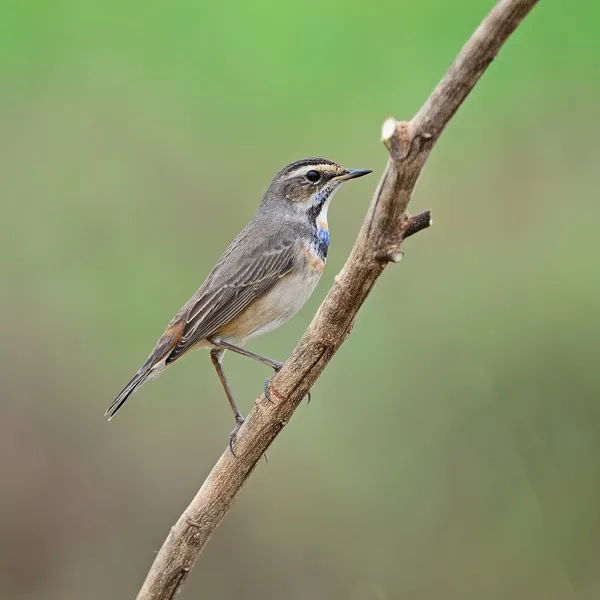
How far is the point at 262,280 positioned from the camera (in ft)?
18.4

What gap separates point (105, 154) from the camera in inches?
374

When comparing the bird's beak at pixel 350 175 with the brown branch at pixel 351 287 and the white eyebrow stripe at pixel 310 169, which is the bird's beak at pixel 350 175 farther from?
the brown branch at pixel 351 287

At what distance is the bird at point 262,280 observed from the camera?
5.58m

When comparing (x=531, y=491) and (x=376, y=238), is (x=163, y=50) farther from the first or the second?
(x=376, y=238)

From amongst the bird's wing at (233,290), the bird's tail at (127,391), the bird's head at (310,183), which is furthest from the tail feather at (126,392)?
the bird's head at (310,183)

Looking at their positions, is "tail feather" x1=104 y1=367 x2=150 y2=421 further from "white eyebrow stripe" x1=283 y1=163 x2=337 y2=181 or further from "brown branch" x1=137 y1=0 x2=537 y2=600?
"white eyebrow stripe" x1=283 y1=163 x2=337 y2=181

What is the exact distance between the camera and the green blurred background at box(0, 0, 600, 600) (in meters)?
7.92

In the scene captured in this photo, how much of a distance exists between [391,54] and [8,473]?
526cm

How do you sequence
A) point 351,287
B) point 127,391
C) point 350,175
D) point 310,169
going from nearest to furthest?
point 351,287, point 127,391, point 350,175, point 310,169

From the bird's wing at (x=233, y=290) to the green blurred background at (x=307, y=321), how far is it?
232 cm

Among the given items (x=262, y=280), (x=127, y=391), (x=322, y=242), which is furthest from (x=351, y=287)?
(x=127, y=391)

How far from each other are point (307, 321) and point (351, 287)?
3.97 meters

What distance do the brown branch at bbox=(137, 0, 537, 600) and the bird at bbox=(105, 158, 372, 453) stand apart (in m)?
0.72

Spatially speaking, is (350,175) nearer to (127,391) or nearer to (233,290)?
(233,290)
